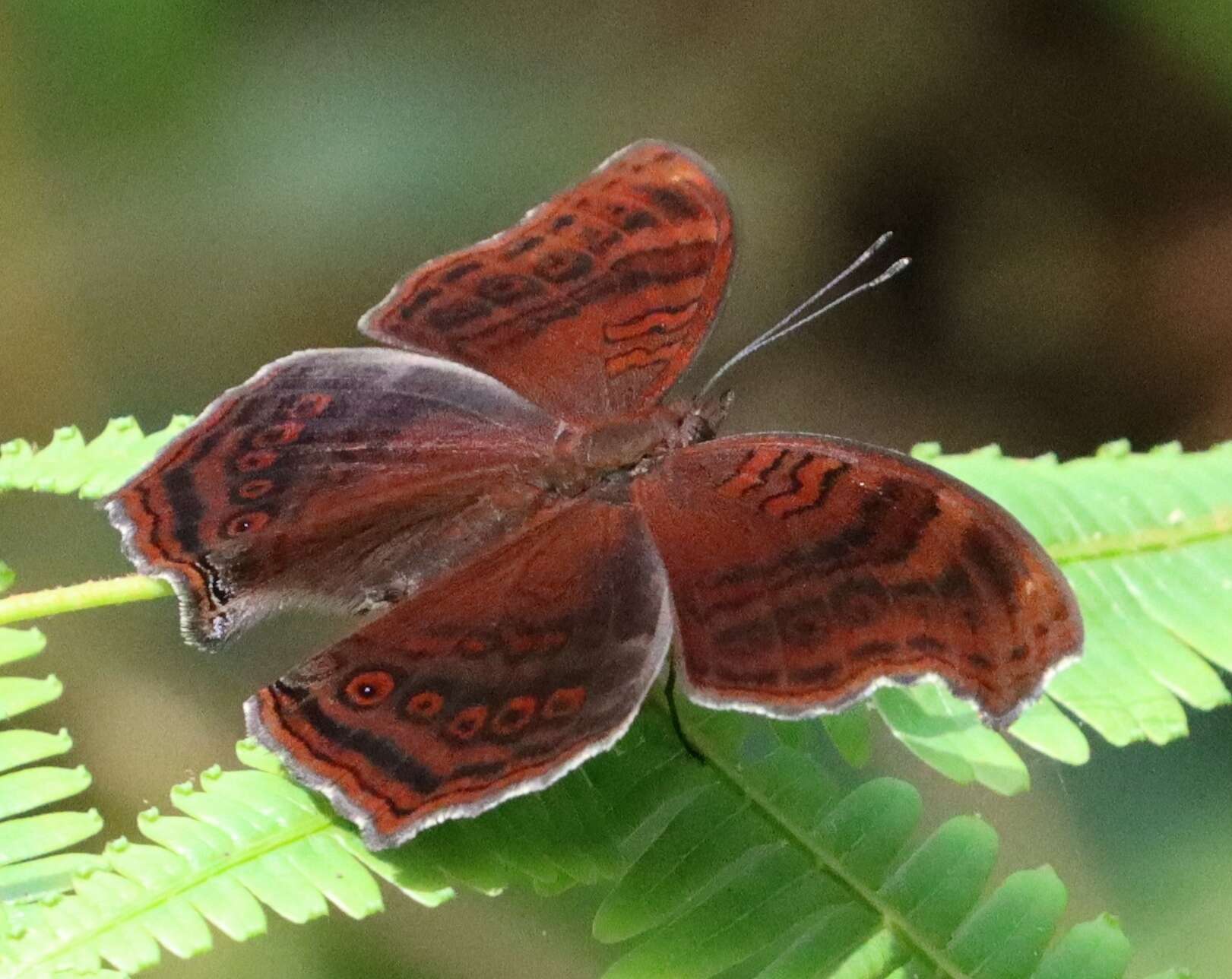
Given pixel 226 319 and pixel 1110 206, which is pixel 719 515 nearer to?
pixel 226 319

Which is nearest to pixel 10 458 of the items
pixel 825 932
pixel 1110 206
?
pixel 825 932

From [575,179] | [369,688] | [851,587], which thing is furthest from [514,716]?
[575,179]

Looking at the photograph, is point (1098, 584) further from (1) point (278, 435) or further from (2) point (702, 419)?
(1) point (278, 435)

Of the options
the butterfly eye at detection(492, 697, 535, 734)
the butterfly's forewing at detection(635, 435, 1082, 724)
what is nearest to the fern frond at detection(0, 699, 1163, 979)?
the butterfly eye at detection(492, 697, 535, 734)

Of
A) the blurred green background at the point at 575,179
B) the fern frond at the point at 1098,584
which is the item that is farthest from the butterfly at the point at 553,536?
the blurred green background at the point at 575,179

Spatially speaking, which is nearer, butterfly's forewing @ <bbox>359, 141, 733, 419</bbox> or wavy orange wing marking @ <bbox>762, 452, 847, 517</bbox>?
wavy orange wing marking @ <bbox>762, 452, 847, 517</bbox>

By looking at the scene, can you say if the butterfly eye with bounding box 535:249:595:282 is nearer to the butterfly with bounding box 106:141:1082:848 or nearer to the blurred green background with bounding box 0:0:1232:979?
the butterfly with bounding box 106:141:1082:848

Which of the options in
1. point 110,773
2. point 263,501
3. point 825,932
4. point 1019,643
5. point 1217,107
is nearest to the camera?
point 1019,643
